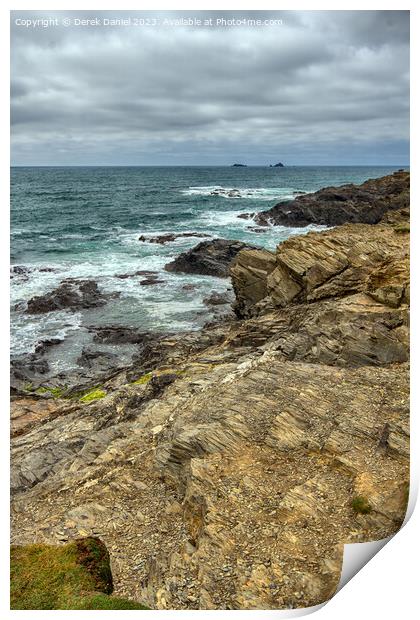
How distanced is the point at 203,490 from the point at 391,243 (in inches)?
526

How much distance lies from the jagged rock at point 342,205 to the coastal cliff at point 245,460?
120 feet

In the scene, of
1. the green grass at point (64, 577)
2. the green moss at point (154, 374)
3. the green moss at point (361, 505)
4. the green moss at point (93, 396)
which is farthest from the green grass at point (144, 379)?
the green moss at point (361, 505)

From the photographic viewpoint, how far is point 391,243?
19234 mm

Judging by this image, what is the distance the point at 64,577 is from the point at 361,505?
5991 millimetres

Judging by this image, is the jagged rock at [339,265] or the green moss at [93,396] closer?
the jagged rock at [339,265]

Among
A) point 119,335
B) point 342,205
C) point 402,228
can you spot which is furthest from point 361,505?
point 342,205

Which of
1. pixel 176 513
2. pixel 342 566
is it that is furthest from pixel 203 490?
pixel 342 566

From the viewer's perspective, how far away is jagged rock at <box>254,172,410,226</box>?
5175 cm

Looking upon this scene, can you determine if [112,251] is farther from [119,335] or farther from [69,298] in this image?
[119,335]

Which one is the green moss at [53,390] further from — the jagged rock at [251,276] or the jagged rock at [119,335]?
the jagged rock at [251,276]

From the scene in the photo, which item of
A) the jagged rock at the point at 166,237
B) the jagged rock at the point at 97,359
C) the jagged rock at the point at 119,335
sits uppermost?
the jagged rock at the point at 166,237

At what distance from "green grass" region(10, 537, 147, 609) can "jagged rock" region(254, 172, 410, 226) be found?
45832 millimetres

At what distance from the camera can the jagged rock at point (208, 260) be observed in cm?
3847

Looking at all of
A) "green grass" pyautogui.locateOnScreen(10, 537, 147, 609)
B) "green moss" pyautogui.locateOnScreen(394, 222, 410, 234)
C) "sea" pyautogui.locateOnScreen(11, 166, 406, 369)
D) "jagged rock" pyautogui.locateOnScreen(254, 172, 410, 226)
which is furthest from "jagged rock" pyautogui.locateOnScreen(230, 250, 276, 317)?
"jagged rock" pyautogui.locateOnScreen(254, 172, 410, 226)
